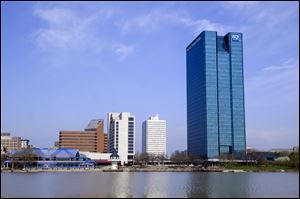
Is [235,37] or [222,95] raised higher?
[235,37]

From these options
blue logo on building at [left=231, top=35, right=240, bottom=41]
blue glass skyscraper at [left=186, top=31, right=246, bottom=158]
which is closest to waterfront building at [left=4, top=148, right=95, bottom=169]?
blue glass skyscraper at [left=186, top=31, right=246, bottom=158]

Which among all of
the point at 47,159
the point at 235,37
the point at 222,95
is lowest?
the point at 47,159

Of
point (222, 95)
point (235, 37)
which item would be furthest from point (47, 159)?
point (235, 37)

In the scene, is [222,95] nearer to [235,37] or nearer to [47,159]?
[235,37]

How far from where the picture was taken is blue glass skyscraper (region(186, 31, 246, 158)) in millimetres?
164500

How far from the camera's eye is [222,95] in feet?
541

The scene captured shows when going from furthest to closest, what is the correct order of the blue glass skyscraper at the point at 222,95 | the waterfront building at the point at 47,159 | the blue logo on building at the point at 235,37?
the blue logo on building at the point at 235,37 → the blue glass skyscraper at the point at 222,95 → the waterfront building at the point at 47,159

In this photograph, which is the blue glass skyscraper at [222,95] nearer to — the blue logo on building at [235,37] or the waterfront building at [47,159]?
the blue logo on building at [235,37]

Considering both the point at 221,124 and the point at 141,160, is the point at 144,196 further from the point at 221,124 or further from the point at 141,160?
the point at 141,160

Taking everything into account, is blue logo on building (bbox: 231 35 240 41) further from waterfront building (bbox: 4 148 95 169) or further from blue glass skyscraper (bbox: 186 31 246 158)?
waterfront building (bbox: 4 148 95 169)

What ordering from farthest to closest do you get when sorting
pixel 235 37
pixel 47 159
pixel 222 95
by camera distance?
pixel 235 37 < pixel 222 95 < pixel 47 159

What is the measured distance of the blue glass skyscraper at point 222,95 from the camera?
164 m

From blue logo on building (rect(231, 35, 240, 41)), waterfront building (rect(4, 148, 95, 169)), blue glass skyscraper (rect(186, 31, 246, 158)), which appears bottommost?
waterfront building (rect(4, 148, 95, 169))

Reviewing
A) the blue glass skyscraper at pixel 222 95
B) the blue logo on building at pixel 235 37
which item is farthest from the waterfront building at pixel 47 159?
the blue logo on building at pixel 235 37
